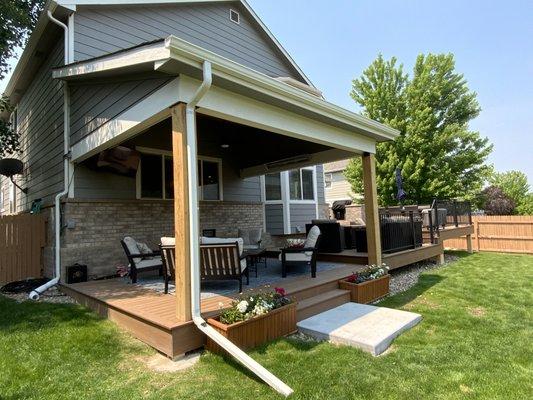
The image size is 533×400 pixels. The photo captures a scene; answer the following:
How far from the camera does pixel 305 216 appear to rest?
1297cm

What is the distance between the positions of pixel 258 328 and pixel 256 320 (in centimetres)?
12

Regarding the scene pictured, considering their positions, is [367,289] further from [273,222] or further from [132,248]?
[273,222]

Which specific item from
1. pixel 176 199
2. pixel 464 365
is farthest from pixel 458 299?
pixel 176 199

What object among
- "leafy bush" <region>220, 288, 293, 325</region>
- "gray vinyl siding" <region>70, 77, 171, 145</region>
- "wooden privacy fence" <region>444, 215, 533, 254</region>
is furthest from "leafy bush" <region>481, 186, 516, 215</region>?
"gray vinyl siding" <region>70, 77, 171, 145</region>

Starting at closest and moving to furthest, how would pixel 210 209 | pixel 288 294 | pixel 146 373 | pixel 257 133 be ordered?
pixel 146 373 < pixel 288 294 < pixel 257 133 < pixel 210 209

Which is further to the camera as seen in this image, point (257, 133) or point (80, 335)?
point (257, 133)

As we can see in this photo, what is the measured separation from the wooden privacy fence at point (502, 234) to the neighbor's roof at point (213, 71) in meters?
9.53

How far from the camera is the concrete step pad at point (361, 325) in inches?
164

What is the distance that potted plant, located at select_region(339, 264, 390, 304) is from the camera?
6145 millimetres

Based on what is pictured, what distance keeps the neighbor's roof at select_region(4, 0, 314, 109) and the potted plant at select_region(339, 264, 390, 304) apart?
8.25 metres

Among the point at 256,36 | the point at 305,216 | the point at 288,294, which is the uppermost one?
the point at 256,36

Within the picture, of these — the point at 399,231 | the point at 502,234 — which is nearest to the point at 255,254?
the point at 399,231

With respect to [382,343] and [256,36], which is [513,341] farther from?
[256,36]

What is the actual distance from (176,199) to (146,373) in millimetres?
1884
